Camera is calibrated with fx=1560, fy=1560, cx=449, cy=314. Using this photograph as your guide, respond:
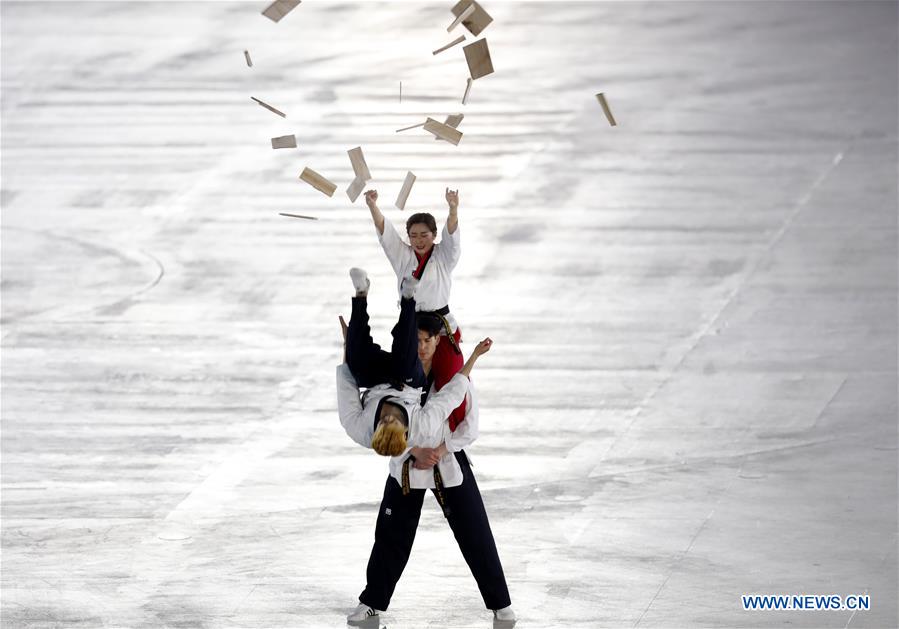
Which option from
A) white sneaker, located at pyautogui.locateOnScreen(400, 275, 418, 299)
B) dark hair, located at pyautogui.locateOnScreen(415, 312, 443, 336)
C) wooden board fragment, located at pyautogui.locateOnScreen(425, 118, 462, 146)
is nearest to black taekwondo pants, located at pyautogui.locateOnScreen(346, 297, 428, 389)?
dark hair, located at pyautogui.locateOnScreen(415, 312, 443, 336)

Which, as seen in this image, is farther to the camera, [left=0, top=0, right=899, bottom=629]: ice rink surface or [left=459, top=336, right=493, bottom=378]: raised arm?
[left=0, top=0, right=899, bottom=629]: ice rink surface

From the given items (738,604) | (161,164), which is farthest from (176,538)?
(161,164)

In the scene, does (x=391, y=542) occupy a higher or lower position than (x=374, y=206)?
lower

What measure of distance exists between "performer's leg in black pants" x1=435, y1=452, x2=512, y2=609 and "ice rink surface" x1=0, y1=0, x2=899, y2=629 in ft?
0.94

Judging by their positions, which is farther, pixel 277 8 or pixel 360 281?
pixel 277 8

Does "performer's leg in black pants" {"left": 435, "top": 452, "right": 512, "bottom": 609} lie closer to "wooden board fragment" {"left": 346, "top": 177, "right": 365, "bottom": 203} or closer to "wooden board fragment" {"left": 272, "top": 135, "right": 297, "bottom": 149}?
"wooden board fragment" {"left": 346, "top": 177, "right": 365, "bottom": 203}

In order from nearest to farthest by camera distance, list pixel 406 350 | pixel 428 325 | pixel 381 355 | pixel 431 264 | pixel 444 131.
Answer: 1. pixel 406 350
2. pixel 381 355
3. pixel 428 325
4. pixel 444 131
5. pixel 431 264

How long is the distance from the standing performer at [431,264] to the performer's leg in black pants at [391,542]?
87 cm

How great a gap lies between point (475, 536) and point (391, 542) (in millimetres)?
496

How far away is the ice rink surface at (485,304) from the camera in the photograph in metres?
10.2

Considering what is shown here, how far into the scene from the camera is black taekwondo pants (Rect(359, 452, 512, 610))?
9148 millimetres

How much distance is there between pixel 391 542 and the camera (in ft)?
30.1

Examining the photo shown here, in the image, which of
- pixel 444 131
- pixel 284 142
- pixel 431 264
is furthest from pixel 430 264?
pixel 284 142

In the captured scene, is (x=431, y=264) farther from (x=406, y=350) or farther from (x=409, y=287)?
(x=406, y=350)
